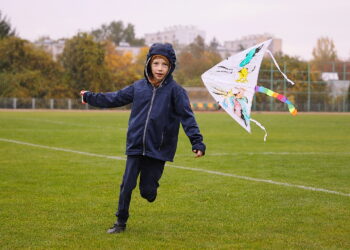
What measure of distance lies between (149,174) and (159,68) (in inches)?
41.0

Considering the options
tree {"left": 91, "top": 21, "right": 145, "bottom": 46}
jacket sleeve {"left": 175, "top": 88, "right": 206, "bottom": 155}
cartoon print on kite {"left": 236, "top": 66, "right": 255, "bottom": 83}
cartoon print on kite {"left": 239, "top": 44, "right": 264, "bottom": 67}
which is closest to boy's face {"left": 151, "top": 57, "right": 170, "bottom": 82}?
jacket sleeve {"left": 175, "top": 88, "right": 206, "bottom": 155}

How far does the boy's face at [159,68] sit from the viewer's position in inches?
251

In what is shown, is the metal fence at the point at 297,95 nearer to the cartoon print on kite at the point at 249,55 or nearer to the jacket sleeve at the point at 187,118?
the cartoon print on kite at the point at 249,55

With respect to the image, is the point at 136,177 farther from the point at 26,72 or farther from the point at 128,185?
the point at 26,72

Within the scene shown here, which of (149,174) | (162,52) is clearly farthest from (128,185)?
(162,52)

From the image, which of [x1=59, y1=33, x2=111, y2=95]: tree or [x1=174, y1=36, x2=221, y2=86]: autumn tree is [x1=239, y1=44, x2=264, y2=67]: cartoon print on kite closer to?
[x1=174, y1=36, x2=221, y2=86]: autumn tree

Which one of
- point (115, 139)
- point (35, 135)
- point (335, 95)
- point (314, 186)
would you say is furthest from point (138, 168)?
point (335, 95)

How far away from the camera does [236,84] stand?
322 inches

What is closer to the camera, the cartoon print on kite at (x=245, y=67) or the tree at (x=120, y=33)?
the cartoon print on kite at (x=245, y=67)

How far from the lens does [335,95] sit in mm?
70062

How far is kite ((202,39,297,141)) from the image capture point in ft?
26.1

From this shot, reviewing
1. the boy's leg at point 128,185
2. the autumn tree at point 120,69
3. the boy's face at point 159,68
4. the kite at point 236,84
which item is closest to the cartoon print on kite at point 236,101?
the kite at point 236,84

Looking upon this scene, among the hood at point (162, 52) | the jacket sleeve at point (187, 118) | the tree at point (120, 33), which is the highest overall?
the tree at point (120, 33)

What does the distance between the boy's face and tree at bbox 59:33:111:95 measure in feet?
219
